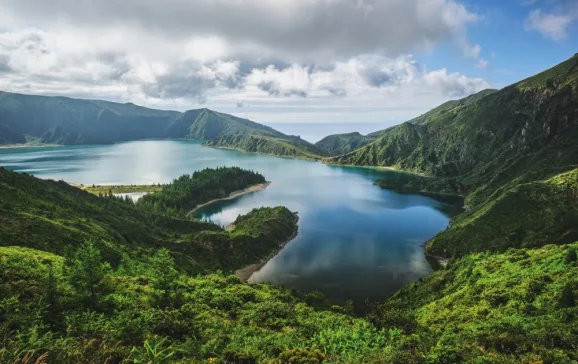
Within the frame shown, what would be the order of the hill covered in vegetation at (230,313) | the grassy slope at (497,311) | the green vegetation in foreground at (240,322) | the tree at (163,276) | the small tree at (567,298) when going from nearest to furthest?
the green vegetation in foreground at (240,322) < the hill covered in vegetation at (230,313) < the grassy slope at (497,311) < the small tree at (567,298) < the tree at (163,276)

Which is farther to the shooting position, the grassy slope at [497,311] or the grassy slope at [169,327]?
the grassy slope at [497,311]

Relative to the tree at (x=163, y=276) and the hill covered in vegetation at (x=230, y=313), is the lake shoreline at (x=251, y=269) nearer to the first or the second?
the hill covered in vegetation at (x=230, y=313)

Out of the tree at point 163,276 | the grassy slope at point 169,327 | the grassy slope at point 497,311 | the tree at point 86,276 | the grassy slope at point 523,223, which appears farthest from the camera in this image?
the grassy slope at point 523,223

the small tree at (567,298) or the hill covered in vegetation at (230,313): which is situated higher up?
the small tree at (567,298)

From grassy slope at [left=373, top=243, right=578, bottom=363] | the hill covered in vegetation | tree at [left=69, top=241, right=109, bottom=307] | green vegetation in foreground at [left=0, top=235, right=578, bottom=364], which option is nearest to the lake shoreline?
the hill covered in vegetation

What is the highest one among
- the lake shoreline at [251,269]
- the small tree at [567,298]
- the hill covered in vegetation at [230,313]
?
the small tree at [567,298]

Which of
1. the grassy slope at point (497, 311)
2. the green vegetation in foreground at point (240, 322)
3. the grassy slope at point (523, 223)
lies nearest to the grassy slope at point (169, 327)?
the green vegetation in foreground at point (240, 322)

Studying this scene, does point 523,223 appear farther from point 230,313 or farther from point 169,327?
point 169,327

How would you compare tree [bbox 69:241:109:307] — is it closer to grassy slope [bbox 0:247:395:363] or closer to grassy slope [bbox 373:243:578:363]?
grassy slope [bbox 0:247:395:363]

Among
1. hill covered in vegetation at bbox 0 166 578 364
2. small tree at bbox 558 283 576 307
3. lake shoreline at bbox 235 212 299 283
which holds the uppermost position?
small tree at bbox 558 283 576 307

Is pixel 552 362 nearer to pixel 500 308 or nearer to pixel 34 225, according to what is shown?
pixel 500 308

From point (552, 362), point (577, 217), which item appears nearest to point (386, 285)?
point (577, 217)
